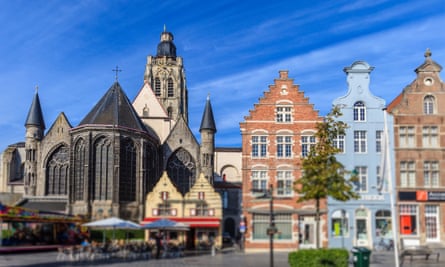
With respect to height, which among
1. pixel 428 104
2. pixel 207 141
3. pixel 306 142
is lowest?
pixel 306 142

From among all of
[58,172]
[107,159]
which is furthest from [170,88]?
[107,159]

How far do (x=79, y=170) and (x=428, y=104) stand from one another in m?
32.1

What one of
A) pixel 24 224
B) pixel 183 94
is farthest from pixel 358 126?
pixel 183 94

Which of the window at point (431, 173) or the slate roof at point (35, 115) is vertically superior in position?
the slate roof at point (35, 115)

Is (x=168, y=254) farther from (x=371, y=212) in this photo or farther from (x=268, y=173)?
(x=371, y=212)

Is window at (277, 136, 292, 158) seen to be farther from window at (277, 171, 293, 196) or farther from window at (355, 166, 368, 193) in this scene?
window at (355, 166, 368, 193)

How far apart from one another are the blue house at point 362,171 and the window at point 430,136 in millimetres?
2391

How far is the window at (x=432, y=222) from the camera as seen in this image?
37.8 m

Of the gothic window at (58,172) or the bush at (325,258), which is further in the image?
the gothic window at (58,172)

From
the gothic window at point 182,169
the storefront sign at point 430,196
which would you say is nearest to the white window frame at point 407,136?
the storefront sign at point 430,196

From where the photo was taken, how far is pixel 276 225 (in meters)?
38.4

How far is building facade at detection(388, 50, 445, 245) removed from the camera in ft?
124

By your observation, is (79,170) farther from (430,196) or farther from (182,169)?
(430,196)

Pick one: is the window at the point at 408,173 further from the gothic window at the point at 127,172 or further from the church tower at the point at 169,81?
the church tower at the point at 169,81
